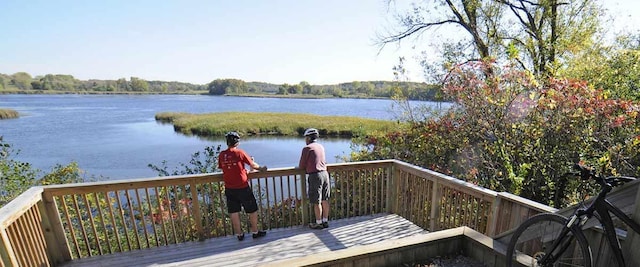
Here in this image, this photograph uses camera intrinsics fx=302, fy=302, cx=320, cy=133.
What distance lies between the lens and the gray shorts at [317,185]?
12.1ft

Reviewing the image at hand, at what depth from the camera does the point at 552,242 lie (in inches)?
79.4

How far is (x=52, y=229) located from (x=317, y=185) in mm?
2690

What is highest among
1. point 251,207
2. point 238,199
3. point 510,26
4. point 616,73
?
point 510,26

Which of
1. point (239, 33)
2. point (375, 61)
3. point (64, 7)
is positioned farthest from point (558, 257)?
point (239, 33)

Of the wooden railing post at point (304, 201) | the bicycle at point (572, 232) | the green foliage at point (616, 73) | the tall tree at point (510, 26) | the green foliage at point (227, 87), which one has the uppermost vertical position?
the tall tree at point (510, 26)

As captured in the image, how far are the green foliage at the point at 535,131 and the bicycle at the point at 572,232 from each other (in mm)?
1549

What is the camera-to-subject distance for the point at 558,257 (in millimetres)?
1890

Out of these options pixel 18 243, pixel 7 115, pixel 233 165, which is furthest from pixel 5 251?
pixel 7 115

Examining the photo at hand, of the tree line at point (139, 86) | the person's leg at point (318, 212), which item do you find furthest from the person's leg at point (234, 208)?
the tree line at point (139, 86)

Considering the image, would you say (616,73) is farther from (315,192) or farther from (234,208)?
(234,208)

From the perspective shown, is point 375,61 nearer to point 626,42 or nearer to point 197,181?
point 626,42

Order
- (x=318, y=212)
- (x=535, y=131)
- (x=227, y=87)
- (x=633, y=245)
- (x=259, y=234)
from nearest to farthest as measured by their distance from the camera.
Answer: (x=633, y=245) → (x=259, y=234) → (x=318, y=212) → (x=535, y=131) → (x=227, y=87)

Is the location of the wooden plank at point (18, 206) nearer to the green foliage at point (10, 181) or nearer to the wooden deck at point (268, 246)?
the wooden deck at point (268, 246)

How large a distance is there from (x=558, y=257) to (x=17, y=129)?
29930 millimetres
